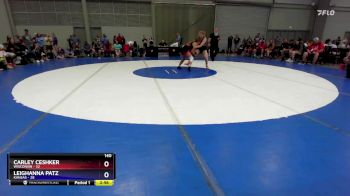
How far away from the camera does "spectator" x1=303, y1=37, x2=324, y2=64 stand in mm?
12966

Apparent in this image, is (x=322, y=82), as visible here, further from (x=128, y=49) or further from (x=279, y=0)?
(x=279, y=0)

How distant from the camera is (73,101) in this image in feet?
17.5

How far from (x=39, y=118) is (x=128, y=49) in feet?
43.4

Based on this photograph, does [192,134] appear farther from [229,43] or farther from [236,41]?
[236,41]

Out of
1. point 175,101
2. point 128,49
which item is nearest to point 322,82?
point 175,101

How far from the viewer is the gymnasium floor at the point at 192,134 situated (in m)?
2.55
